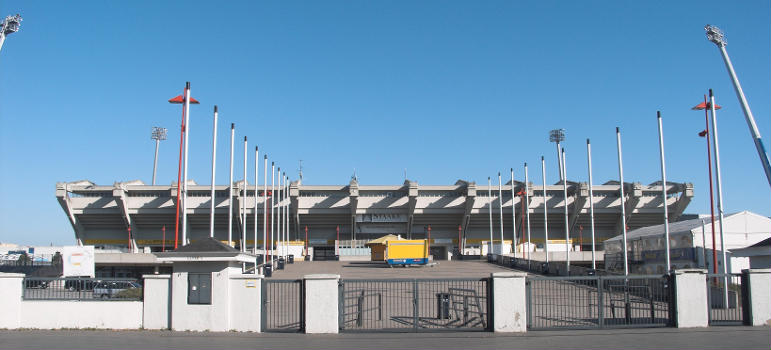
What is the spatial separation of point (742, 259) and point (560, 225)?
5276 centimetres

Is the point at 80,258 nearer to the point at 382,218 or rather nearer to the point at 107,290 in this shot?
the point at 107,290

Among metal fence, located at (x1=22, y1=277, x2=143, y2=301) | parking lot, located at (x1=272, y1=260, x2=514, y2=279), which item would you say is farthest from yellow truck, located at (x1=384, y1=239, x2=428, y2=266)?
metal fence, located at (x1=22, y1=277, x2=143, y2=301)

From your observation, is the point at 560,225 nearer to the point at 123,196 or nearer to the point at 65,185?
the point at 123,196

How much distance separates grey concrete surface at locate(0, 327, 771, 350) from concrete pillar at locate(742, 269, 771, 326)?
0.44 metres

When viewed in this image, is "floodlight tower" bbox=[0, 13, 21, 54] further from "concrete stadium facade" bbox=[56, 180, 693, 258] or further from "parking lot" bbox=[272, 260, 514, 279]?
"concrete stadium facade" bbox=[56, 180, 693, 258]

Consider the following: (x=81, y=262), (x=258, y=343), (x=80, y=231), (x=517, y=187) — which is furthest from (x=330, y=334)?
(x=80, y=231)

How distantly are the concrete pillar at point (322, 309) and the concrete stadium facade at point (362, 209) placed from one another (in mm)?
55843

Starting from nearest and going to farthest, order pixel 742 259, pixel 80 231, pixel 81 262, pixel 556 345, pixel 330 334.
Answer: pixel 556 345, pixel 330 334, pixel 742 259, pixel 81 262, pixel 80 231

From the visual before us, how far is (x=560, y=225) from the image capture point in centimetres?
7919

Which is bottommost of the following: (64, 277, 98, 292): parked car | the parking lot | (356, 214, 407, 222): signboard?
the parking lot

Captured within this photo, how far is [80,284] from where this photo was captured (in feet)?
48.1

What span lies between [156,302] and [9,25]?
1176 cm

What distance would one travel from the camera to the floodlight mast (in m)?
19.9

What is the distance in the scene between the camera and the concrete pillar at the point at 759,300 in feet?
47.6
